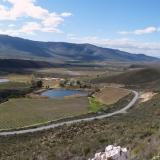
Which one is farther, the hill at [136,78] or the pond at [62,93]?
the hill at [136,78]

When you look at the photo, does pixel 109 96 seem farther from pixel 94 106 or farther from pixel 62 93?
pixel 62 93

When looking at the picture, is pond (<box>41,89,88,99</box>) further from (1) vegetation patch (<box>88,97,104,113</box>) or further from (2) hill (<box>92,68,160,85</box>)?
(2) hill (<box>92,68,160,85</box>)

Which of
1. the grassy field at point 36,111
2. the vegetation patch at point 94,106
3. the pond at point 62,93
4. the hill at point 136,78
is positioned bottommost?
the pond at point 62,93

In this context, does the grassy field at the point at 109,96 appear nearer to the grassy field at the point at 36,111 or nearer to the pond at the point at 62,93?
the grassy field at the point at 36,111

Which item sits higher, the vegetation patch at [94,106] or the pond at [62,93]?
the vegetation patch at [94,106]

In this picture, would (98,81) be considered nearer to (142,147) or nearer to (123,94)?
(123,94)

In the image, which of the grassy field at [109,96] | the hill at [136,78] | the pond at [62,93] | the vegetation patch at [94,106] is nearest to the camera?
the vegetation patch at [94,106]

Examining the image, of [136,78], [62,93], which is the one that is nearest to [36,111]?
[62,93]

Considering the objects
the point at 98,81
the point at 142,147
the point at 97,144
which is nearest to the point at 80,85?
the point at 98,81

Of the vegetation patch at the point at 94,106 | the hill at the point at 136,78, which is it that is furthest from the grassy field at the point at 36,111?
the hill at the point at 136,78
